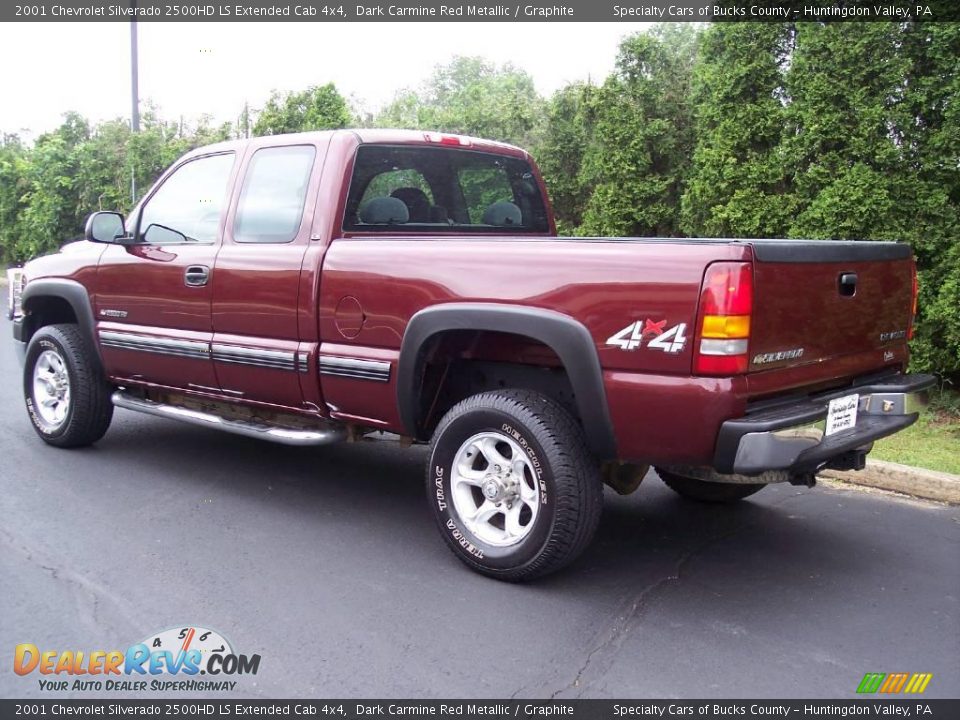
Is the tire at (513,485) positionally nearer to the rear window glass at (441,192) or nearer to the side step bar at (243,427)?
the side step bar at (243,427)

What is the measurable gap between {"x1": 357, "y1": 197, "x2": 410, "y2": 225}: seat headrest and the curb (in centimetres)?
304

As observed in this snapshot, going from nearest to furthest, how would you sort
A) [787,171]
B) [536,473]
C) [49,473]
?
[536,473] → [49,473] → [787,171]

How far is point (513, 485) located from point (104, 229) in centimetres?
323

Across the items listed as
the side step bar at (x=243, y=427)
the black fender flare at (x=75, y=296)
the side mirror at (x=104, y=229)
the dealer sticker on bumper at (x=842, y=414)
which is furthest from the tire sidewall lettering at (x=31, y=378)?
the dealer sticker on bumper at (x=842, y=414)

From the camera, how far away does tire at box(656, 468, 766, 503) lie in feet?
15.4

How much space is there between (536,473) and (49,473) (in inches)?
133

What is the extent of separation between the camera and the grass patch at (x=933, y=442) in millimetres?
5348

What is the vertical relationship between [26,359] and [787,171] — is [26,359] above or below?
below

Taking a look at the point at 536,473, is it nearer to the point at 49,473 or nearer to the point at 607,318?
the point at 607,318

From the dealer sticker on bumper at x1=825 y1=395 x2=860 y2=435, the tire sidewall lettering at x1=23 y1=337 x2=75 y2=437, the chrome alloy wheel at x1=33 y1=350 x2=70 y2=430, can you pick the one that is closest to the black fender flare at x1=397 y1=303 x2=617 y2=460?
the dealer sticker on bumper at x1=825 y1=395 x2=860 y2=435

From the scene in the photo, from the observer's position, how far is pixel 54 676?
9.95 ft

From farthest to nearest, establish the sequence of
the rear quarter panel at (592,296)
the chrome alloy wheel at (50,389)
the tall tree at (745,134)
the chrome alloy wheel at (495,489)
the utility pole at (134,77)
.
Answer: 1. the utility pole at (134,77)
2. the tall tree at (745,134)
3. the chrome alloy wheel at (50,389)
4. the chrome alloy wheel at (495,489)
5. the rear quarter panel at (592,296)

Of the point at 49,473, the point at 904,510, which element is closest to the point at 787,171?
the point at 904,510

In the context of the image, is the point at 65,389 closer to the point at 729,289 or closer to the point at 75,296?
the point at 75,296
